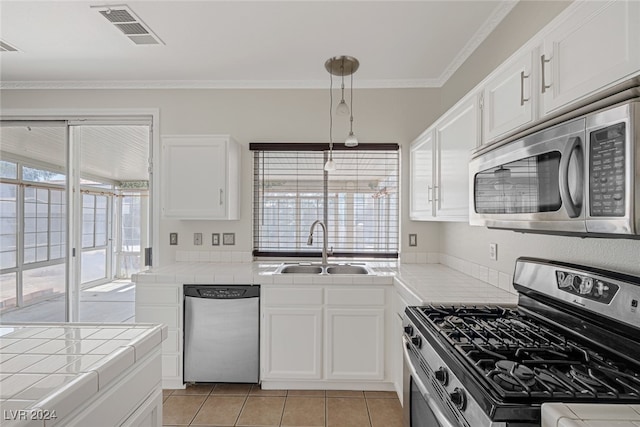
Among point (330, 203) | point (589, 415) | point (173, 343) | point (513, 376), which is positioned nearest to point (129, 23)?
point (330, 203)

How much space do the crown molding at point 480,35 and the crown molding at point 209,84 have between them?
0.89ft

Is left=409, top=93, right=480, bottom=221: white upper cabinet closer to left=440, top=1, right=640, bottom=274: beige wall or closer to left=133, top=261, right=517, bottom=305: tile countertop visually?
left=440, top=1, right=640, bottom=274: beige wall

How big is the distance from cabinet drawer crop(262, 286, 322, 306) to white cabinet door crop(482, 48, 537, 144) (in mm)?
1528

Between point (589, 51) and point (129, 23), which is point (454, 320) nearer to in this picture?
point (589, 51)

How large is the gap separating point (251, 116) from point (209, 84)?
50cm

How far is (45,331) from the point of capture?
1142 millimetres

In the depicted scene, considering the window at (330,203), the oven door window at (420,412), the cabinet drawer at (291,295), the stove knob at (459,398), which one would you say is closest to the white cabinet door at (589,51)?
the stove knob at (459,398)

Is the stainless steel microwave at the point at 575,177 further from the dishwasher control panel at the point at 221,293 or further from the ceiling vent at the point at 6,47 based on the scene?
the ceiling vent at the point at 6,47

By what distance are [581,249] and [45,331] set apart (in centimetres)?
206

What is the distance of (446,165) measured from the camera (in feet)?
7.06

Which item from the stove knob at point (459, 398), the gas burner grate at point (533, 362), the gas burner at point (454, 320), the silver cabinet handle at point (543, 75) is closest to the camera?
the gas burner grate at point (533, 362)

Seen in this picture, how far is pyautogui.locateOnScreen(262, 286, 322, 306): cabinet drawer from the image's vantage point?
2.46m

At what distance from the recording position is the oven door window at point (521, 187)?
3.34 ft

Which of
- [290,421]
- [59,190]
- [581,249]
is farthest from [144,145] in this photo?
[581,249]
